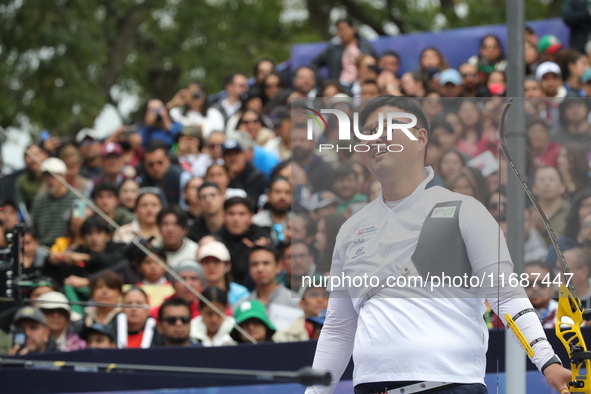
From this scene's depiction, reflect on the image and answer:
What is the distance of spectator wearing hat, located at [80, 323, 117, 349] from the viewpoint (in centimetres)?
764

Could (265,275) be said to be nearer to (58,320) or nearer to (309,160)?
A: (58,320)

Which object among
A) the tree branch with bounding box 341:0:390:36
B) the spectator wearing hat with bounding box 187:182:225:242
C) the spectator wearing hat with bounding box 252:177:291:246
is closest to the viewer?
the spectator wearing hat with bounding box 252:177:291:246

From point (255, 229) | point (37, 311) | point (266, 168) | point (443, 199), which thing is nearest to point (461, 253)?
point (443, 199)

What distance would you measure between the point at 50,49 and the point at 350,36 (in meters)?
6.86

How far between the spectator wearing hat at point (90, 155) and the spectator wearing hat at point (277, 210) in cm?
314

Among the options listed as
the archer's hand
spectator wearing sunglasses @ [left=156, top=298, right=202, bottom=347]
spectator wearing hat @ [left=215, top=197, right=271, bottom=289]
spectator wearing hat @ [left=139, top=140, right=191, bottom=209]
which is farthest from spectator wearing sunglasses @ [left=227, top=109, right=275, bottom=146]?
the archer's hand

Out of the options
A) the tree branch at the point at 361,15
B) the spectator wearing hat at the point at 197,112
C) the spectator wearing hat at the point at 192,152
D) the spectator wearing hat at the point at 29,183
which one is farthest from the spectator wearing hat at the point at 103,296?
the tree branch at the point at 361,15

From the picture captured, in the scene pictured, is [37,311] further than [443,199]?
Yes

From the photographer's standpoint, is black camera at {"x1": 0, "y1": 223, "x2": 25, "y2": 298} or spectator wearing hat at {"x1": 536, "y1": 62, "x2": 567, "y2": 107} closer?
black camera at {"x1": 0, "y1": 223, "x2": 25, "y2": 298}

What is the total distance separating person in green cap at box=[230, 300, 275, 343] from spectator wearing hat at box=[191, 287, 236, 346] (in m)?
0.13

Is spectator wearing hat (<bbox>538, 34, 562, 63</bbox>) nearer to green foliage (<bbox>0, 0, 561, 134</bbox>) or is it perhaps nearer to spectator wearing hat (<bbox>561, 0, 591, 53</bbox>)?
spectator wearing hat (<bbox>561, 0, 591, 53</bbox>)

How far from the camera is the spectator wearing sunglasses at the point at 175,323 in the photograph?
7.46 meters

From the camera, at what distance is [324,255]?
A: 4379mm

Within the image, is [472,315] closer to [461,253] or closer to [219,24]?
[461,253]
